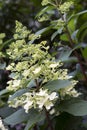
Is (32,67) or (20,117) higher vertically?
(32,67)

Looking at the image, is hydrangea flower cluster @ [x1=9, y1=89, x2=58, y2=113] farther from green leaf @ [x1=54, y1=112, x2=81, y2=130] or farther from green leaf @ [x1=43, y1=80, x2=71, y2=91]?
green leaf @ [x1=54, y1=112, x2=81, y2=130]

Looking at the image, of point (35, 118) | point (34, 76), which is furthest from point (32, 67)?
point (35, 118)

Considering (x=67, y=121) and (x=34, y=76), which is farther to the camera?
(x=67, y=121)

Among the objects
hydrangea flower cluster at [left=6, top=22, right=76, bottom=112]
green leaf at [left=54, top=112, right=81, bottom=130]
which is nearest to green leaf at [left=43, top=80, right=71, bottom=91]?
hydrangea flower cluster at [left=6, top=22, right=76, bottom=112]

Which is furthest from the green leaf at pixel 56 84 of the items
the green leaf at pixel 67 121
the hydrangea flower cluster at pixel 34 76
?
the green leaf at pixel 67 121

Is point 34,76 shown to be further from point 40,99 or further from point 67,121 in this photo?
point 67,121

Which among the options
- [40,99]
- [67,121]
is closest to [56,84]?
[40,99]
